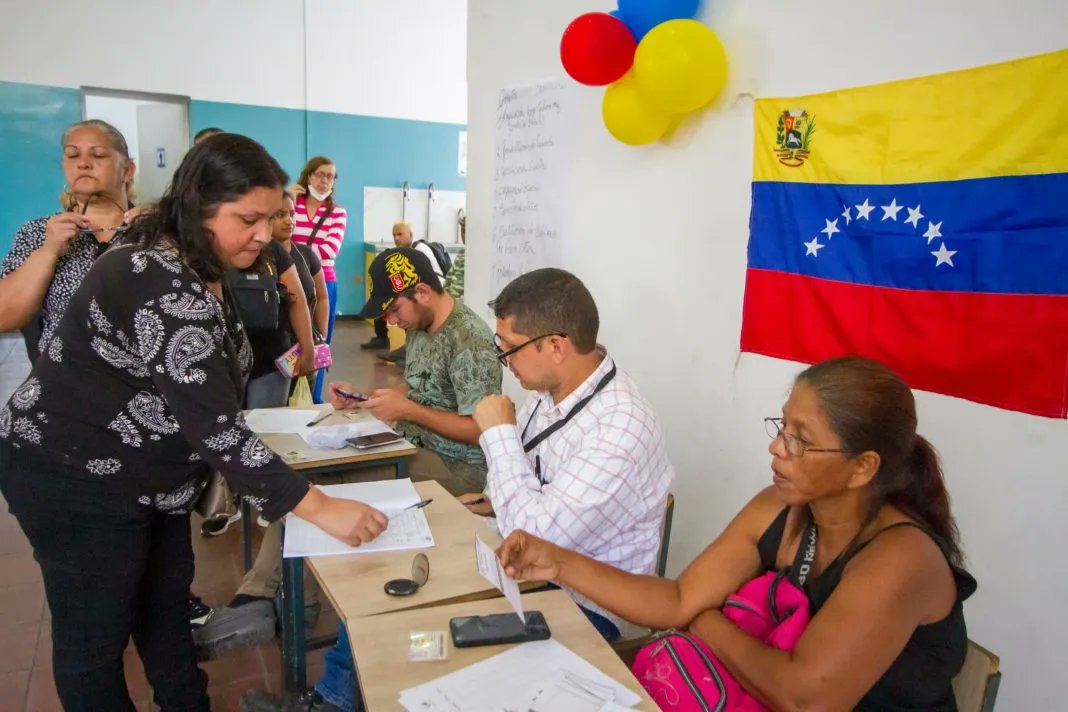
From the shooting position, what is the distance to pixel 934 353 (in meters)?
1.76

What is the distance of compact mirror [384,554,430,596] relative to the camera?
1.41 meters

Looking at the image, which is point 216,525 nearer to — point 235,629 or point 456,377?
point 235,629

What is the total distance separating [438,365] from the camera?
254cm

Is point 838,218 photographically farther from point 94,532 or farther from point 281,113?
point 281,113

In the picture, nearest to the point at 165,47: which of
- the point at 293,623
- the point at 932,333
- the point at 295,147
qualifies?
the point at 295,147

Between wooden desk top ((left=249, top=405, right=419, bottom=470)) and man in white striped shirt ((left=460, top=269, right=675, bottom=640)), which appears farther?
wooden desk top ((left=249, top=405, right=419, bottom=470))

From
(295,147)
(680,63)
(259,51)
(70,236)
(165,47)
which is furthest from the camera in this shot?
(295,147)

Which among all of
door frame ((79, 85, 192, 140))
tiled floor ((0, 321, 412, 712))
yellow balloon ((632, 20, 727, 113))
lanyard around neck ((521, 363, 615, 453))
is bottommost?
tiled floor ((0, 321, 412, 712))

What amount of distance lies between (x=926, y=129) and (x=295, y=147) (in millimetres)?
7930

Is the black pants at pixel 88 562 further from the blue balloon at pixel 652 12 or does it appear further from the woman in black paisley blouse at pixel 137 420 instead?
the blue balloon at pixel 652 12

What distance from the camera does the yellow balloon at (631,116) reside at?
2361 millimetres

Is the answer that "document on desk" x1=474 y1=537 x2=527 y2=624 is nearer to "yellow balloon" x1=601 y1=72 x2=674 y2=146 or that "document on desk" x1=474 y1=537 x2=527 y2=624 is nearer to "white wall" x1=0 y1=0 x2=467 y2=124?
"yellow balloon" x1=601 y1=72 x2=674 y2=146

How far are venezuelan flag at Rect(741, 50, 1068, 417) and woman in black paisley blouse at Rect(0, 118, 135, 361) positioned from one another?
1956mm

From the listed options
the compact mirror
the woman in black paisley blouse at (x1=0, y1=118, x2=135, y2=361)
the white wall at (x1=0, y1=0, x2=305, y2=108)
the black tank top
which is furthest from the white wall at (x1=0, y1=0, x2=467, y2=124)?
the black tank top
